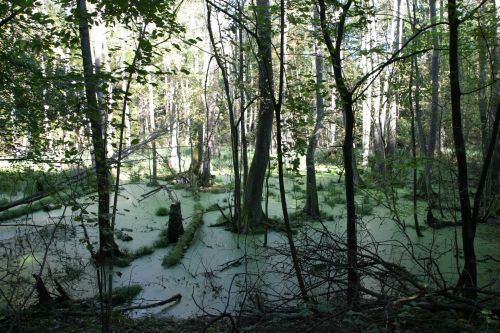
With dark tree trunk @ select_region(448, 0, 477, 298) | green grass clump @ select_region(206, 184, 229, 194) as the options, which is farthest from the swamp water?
green grass clump @ select_region(206, 184, 229, 194)

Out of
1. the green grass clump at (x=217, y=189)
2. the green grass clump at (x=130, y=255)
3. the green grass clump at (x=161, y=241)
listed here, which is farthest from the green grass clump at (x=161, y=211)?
the green grass clump at (x=217, y=189)

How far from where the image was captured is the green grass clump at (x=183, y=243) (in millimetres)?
5926

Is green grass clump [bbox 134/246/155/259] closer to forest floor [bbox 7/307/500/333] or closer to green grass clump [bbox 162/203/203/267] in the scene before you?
green grass clump [bbox 162/203/203/267]

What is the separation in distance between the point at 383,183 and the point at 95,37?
803 cm

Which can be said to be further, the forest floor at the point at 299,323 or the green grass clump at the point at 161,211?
the green grass clump at the point at 161,211

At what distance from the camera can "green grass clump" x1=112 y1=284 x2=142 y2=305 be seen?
4778 millimetres

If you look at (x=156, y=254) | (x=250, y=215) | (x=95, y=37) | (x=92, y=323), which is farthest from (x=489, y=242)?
(x=95, y=37)

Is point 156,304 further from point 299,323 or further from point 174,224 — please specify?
point 174,224

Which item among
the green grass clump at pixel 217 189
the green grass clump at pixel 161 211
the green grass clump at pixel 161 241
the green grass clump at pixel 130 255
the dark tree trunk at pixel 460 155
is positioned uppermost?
the dark tree trunk at pixel 460 155

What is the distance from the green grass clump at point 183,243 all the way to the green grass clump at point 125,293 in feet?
2.80

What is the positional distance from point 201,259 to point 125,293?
1361 mm

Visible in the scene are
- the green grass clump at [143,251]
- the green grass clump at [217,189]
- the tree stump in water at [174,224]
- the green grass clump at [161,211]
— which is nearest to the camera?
the green grass clump at [143,251]

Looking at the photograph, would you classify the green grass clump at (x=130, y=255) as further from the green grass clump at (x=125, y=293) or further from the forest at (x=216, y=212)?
the green grass clump at (x=125, y=293)

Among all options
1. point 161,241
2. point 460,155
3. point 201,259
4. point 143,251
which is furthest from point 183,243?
point 460,155
